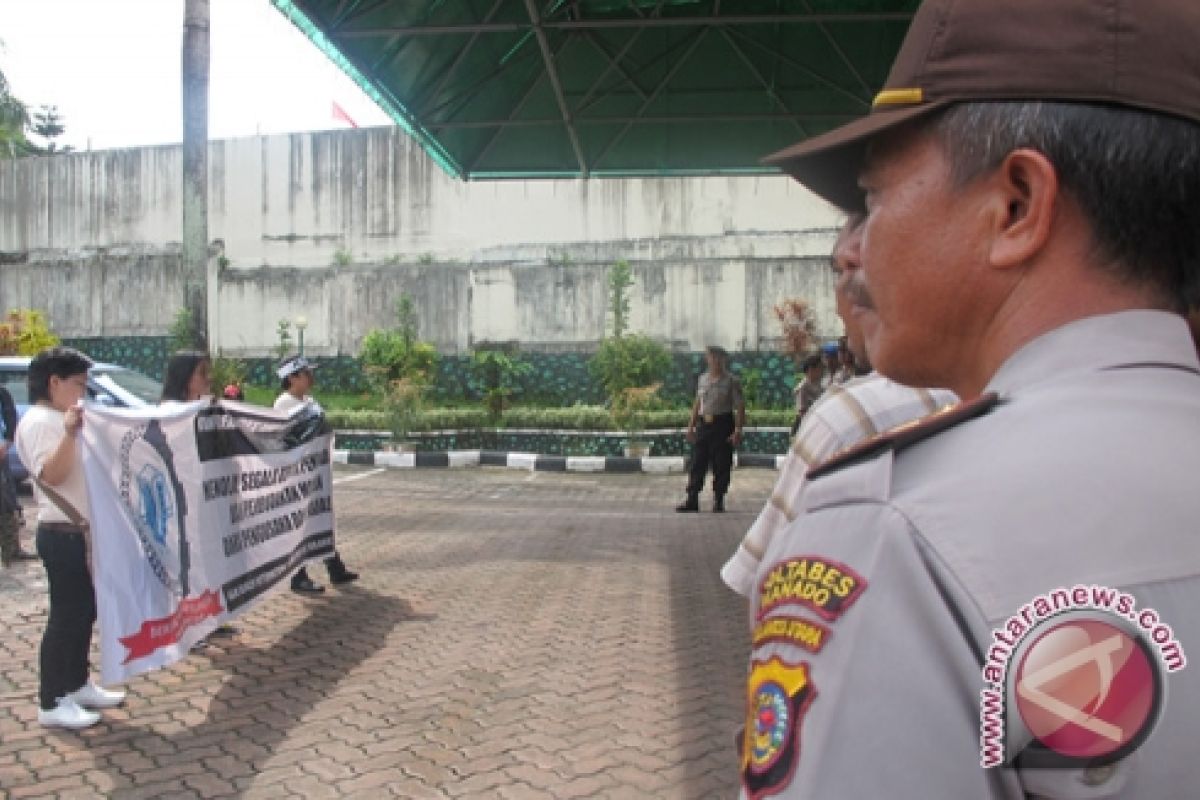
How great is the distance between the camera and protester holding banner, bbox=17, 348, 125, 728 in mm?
4066

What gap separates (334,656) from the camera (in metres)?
5.12

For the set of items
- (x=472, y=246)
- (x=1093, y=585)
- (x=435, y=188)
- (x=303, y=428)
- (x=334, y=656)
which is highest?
(x=435, y=188)

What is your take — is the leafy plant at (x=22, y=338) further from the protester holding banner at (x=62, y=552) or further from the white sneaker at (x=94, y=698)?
the white sneaker at (x=94, y=698)

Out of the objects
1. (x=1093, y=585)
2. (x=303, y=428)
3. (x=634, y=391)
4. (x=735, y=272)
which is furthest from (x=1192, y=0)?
(x=735, y=272)

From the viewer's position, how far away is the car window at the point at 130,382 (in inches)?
440

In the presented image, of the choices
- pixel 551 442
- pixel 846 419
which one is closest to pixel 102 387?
pixel 551 442

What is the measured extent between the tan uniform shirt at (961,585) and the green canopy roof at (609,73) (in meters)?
6.78

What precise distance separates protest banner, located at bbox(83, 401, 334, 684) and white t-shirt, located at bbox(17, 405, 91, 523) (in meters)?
0.10

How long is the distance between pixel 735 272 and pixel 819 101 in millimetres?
11340

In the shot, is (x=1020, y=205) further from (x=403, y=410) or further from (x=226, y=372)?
(x=226, y=372)

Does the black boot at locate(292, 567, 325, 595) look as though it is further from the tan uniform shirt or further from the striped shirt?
the tan uniform shirt

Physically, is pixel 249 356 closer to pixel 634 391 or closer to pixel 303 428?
pixel 634 391

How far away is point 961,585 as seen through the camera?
26.2 inches

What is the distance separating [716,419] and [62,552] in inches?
276
